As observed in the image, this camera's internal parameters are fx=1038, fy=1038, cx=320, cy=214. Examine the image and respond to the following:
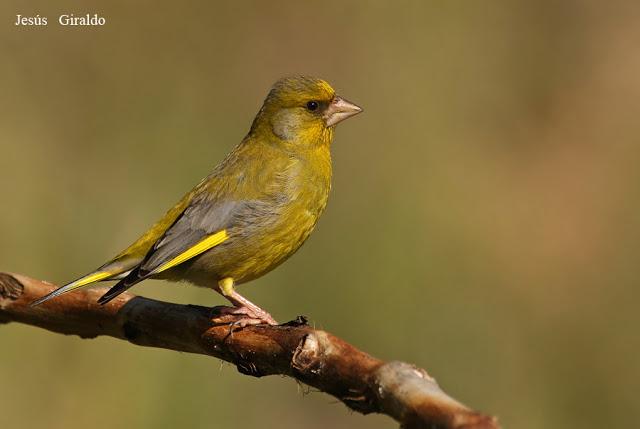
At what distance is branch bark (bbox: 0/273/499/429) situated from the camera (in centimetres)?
274

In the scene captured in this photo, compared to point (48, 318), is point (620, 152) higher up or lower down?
higher up

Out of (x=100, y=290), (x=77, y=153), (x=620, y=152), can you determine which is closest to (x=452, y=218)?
(x=620, y=152)

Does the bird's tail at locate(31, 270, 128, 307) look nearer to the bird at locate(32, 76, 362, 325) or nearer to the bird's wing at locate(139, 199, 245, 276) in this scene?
the bird at locate(32, 76, 362, 325)

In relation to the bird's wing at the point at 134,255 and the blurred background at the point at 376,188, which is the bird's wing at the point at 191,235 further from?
the blurred background at the point at 376,188

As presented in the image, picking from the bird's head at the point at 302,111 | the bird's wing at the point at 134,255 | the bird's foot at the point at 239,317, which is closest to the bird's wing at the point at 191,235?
the bird's wing at the point at 134,255

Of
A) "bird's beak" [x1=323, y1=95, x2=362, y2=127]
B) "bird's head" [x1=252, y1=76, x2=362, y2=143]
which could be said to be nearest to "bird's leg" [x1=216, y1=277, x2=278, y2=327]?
"bird's head" [x1=252, y1=76, x2=362, y2=143]

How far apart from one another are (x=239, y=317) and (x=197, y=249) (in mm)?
763

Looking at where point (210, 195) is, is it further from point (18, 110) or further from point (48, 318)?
point (18, 110)

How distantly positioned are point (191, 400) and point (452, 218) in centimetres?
268

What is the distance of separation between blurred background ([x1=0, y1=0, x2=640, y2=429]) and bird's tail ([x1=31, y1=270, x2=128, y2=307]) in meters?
0.87

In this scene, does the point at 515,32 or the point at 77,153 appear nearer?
the point at 77,153

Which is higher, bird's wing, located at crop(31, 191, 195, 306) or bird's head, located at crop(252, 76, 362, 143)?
bird's head, located at crop(252, 76, 362, 143)

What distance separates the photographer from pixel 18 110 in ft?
23.2

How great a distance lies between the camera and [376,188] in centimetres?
728
